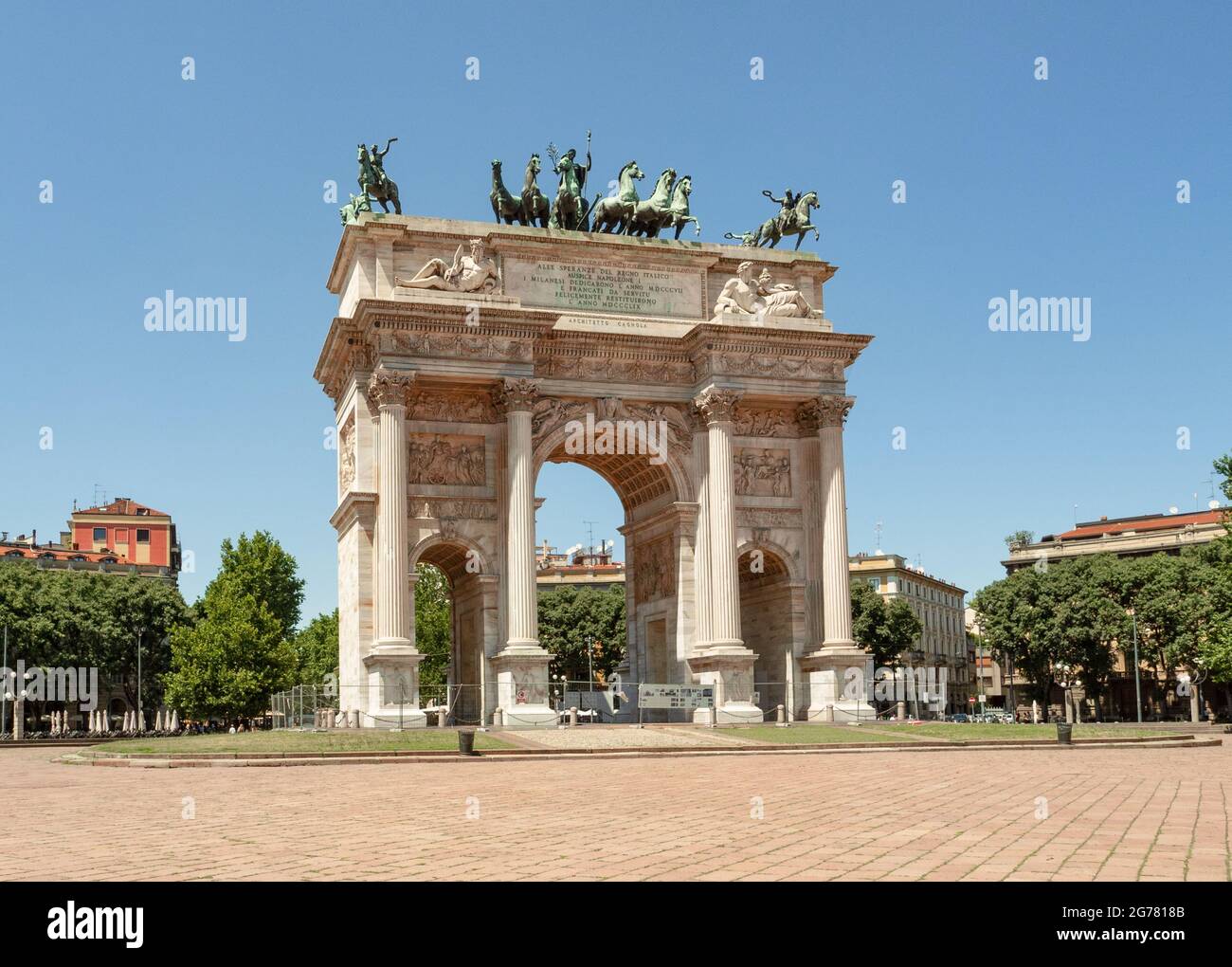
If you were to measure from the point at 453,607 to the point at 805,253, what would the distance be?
66.5 ft

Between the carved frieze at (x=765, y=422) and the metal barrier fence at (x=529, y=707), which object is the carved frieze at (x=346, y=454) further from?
the carved frieze at (x=765, y=422)

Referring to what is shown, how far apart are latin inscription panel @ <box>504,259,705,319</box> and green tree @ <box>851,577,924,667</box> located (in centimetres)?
5064

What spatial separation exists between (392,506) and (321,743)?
1363 centimetres

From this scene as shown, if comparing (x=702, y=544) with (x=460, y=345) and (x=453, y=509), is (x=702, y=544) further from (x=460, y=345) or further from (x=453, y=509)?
(x=460, y=345)

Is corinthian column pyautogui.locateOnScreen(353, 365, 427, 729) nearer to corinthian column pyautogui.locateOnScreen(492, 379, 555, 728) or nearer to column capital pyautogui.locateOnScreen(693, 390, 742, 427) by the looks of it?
corinthian column pyautogui.locateOnScreen(492, 379, 555, 728)

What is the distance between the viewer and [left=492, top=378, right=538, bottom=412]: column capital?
162 feet

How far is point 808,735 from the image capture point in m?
40.9

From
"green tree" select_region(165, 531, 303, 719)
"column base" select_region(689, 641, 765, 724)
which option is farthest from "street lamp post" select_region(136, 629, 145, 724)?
"column base" select_region(689, 641, 765, 724)

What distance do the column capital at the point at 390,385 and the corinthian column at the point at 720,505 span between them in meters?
11.2

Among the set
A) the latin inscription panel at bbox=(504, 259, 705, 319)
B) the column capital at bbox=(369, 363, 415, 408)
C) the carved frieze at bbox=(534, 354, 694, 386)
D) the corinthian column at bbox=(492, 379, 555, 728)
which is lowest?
the corinthian column at bbox=(492, 379, 555, 728)

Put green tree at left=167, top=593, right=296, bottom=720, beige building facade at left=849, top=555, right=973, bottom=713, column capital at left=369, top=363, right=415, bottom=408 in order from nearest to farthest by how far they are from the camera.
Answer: column capital at left=369, top=363, right=415, bottom=408 < green tree at left=167, top=593, right=296, bottom=720 < beige building facade at left=849, top=555, right=973, bottom=713

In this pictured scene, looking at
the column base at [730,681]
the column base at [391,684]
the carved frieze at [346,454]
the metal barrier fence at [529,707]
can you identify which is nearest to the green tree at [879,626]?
the metal barrier fence at [529,707]
